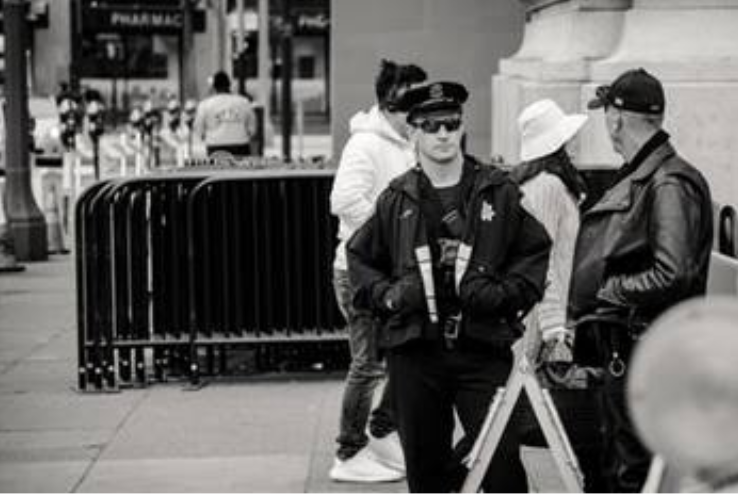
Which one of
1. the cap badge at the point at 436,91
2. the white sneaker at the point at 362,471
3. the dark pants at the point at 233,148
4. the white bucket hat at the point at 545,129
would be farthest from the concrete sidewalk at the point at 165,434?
the dark pants at the point at 233,148

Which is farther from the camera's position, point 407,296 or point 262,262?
point 262,262

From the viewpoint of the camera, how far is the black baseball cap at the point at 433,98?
6496 millimetres

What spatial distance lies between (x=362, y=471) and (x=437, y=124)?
2.42m

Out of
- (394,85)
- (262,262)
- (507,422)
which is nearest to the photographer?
(507,422)

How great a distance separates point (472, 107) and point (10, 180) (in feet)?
18.0

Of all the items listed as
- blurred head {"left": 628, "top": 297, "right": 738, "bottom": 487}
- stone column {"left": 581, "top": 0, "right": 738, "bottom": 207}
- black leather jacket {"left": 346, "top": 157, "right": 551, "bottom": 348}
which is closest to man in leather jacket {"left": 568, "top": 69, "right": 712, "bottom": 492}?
black leather jacket {"left": 346, "top": 157, "right": 551, "bottom": 348}

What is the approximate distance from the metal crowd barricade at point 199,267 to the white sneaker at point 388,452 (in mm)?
2750

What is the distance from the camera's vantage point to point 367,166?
27.2 ft

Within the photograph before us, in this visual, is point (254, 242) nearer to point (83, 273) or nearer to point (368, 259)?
point (83, 273)

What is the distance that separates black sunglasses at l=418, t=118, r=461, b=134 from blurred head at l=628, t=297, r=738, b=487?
3697 millimetres

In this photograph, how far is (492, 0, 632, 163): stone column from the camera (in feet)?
37.0

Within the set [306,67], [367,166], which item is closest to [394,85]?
[367,166]

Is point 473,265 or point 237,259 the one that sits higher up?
point 473,265

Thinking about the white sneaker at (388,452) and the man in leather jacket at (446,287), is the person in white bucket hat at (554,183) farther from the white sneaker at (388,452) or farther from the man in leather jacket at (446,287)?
the white sneaker at (388,452)
